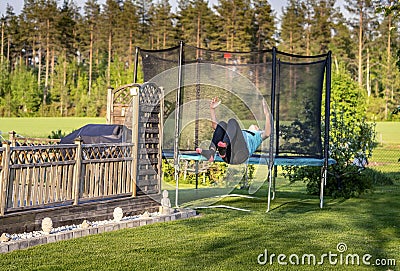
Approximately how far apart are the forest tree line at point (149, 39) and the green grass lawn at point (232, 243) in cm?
2863

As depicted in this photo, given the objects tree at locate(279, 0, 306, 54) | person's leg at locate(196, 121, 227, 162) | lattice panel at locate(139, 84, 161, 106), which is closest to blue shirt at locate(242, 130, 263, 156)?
person's leg at locate(196, 121, 227, 162)

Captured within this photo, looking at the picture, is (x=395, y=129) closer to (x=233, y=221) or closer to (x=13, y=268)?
(x=233, y=221)

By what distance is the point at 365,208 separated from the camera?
8930 millimetres

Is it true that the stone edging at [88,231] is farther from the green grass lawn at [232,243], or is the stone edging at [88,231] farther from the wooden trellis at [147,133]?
the wooden trellis at [147,133]

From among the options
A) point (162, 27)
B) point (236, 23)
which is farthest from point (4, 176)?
point (162, 27)

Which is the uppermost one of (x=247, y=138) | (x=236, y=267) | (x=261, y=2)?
(x=261, y=2)

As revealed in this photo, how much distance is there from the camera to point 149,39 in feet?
142

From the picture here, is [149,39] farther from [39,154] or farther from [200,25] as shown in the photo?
[39,154]

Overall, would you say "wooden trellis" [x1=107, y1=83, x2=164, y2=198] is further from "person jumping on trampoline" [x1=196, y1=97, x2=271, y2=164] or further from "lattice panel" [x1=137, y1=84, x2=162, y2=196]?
"person jumping on trampoline" [x1=196, y1=97, x2=271, y2=164]

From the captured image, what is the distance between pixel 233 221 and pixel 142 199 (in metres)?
1.14

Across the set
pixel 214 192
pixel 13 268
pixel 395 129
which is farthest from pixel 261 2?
pixel 13 268

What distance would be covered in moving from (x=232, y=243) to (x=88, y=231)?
4.83ft

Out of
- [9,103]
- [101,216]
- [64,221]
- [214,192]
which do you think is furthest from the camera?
[9,103]

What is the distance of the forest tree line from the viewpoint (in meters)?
37.7
